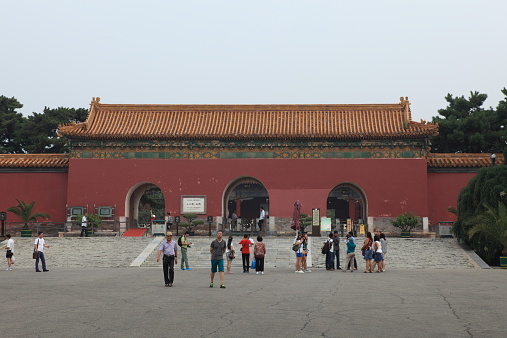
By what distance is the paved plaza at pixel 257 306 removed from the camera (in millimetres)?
8109

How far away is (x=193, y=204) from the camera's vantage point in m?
32.8

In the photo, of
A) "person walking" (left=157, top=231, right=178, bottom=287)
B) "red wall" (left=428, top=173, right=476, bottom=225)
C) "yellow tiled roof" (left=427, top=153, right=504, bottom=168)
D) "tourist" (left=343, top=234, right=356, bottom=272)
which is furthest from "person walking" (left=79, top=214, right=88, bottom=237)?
"yellow tiled roof" (left=427, top=153, right=504, bottom=168)

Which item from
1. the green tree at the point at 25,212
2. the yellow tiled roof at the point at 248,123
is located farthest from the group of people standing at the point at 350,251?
the green tree at the point at 25,212

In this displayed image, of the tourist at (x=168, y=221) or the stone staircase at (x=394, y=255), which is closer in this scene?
the stone staircase at (x=394, y=255)

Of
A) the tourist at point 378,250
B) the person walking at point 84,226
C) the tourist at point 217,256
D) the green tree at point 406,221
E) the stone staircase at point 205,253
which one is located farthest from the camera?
the green tree at point 406,221

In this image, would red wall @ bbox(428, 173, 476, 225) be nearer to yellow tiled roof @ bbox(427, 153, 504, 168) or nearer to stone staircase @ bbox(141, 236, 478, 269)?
yellow tiled roof @ bbox(427, 153, 504, 168)

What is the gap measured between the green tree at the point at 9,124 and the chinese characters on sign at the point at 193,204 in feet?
59.1

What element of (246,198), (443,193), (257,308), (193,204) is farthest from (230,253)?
(246,198)

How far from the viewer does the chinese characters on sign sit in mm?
32688

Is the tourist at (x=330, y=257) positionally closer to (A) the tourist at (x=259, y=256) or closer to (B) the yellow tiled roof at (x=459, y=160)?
(A) the tourist at (x=259, y=256)

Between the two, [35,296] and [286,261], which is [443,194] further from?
[35,296]

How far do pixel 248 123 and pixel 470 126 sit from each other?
14.6 meters

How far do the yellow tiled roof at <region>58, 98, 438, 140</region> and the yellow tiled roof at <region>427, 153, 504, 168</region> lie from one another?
1676mm

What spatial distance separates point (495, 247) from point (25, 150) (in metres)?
34.0
